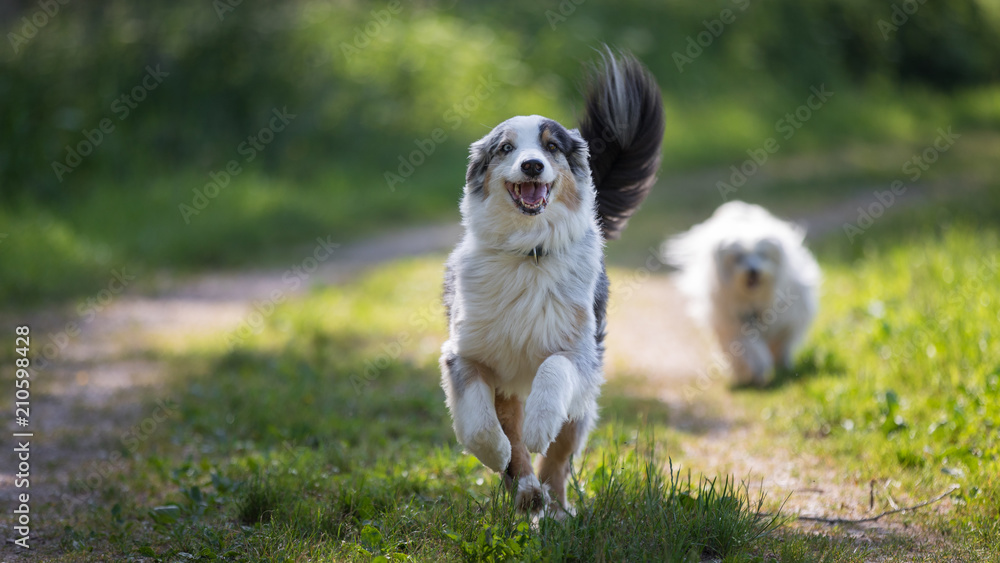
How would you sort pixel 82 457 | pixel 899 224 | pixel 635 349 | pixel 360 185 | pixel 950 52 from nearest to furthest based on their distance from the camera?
pixel 82 457
pixel 635 349
pixel 899 224
pixel 360 185
pixel 950 52

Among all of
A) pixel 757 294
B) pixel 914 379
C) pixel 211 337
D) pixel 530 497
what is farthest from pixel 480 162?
pixel 211 337

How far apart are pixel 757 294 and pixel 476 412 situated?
371 centimetres

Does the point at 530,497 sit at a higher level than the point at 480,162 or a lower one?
lower

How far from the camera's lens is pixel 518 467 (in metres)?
3.53

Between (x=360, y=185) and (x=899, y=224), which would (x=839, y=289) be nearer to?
(x=899, y=224)

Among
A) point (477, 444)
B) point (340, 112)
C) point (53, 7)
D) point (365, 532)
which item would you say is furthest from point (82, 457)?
point (53, 7)

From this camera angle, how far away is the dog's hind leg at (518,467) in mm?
3426

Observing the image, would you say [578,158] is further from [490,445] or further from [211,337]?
[211,337]

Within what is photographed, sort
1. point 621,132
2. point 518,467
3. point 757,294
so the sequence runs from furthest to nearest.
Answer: point 757,294 < point 621,132 < point 518,467

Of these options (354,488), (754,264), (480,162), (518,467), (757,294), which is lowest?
(354,488)

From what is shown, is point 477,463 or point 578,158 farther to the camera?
point 477,463

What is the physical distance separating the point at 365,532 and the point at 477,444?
1.63 ft

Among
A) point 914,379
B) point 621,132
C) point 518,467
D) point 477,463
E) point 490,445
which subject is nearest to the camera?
point 490,445

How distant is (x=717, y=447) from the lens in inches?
192
